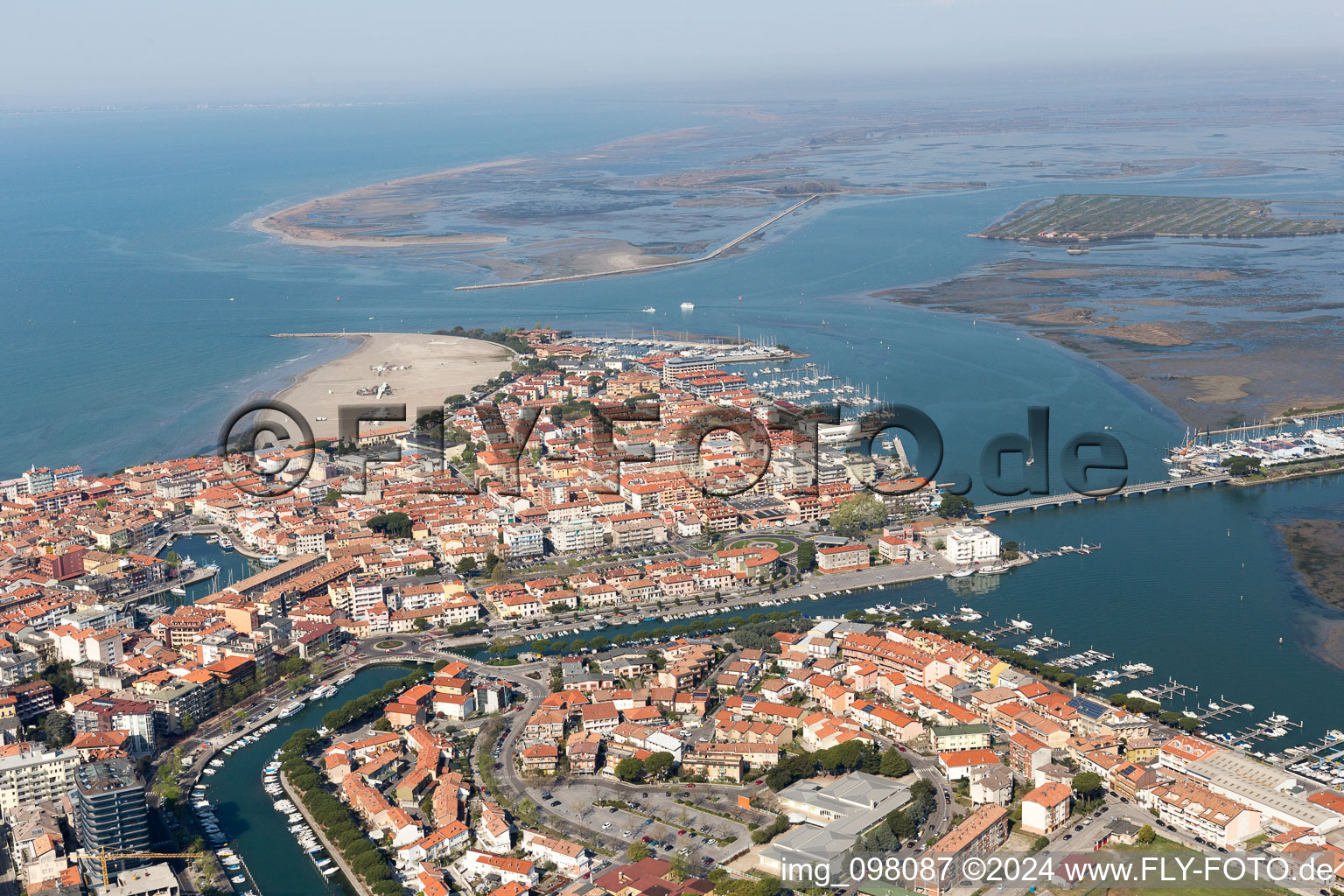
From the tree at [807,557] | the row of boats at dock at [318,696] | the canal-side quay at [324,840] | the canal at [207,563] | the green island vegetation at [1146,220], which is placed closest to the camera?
the canal-side quay at [324,840]

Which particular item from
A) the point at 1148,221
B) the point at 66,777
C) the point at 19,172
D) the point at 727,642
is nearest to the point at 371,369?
the point at 727,642

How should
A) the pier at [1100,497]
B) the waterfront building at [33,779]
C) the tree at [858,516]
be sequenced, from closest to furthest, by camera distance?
1. the waterfront building at [33,779]
2. the tree at [858,516]
3. the pier at [1100,497]

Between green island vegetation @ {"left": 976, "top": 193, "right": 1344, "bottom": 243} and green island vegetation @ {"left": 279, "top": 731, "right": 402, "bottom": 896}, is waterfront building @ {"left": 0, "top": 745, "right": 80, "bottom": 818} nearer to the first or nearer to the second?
green island vegetation @ {"left": 279, "top": 731, "right": 402, "bottom": 896}

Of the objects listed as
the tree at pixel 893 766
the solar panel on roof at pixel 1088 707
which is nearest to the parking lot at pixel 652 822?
the tree at pixel 893 766

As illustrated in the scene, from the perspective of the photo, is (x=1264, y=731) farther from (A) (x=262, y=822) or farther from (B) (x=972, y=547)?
(A) (x=262, y=822)

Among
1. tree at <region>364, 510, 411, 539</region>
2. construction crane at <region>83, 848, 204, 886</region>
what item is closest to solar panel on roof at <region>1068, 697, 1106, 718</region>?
construction crane at <region>83, 848, 204, 886</region>

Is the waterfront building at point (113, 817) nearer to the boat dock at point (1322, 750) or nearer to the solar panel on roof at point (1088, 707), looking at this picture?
the solar panel on roof at point (1088, 707)
